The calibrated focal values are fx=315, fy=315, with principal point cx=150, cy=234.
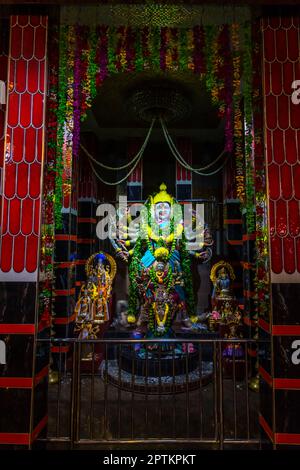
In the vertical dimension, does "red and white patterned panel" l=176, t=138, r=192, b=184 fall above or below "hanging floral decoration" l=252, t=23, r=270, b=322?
above

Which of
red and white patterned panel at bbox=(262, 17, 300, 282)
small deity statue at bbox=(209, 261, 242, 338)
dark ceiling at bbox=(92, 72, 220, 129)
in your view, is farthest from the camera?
small deity statue at bbox=(209, 261, 242, 338)

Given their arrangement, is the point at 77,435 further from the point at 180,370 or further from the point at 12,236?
the point at 180,370

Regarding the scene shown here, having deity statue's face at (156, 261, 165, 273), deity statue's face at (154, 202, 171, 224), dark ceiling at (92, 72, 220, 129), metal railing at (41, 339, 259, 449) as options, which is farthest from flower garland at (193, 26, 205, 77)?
deity statue's face at (154, 202, 171, 224)

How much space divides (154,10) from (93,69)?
39.7 inches

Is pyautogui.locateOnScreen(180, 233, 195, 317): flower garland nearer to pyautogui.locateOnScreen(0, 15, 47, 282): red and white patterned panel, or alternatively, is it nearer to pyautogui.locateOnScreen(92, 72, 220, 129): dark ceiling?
pyautogui.locateOnScreen(92, 72, 220, 129): dark ceiling

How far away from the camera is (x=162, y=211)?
25.6 ft

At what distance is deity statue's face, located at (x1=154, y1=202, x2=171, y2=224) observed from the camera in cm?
775

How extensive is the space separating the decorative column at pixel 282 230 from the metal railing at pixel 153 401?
30cm

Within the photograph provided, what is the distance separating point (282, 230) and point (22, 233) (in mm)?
2865

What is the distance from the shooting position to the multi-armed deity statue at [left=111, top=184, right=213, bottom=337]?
21.9 ft

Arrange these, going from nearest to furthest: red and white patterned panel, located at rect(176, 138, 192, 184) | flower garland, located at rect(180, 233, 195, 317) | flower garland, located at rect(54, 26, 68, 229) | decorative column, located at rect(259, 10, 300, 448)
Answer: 1. decorative column, located at rect(259, 10, 300, 448)
2. flower garland, located at rect(54, 26, 68, 229)
3. flower garland, located at rect(180, 233, 195, 317)
4. red and white patterned panel, located at rect(176, 138, 192, 184)

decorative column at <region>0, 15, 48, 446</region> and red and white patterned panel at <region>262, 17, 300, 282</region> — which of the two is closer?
decorative column at <region>0, 15, 48, 446</region>

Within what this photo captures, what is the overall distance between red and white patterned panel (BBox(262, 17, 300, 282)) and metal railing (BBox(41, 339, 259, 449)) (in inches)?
43.8

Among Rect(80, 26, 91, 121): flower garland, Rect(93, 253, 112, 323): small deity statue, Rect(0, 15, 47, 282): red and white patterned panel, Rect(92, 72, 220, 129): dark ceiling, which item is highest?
Rect(92, 72, 220, 129): dark ceiling
